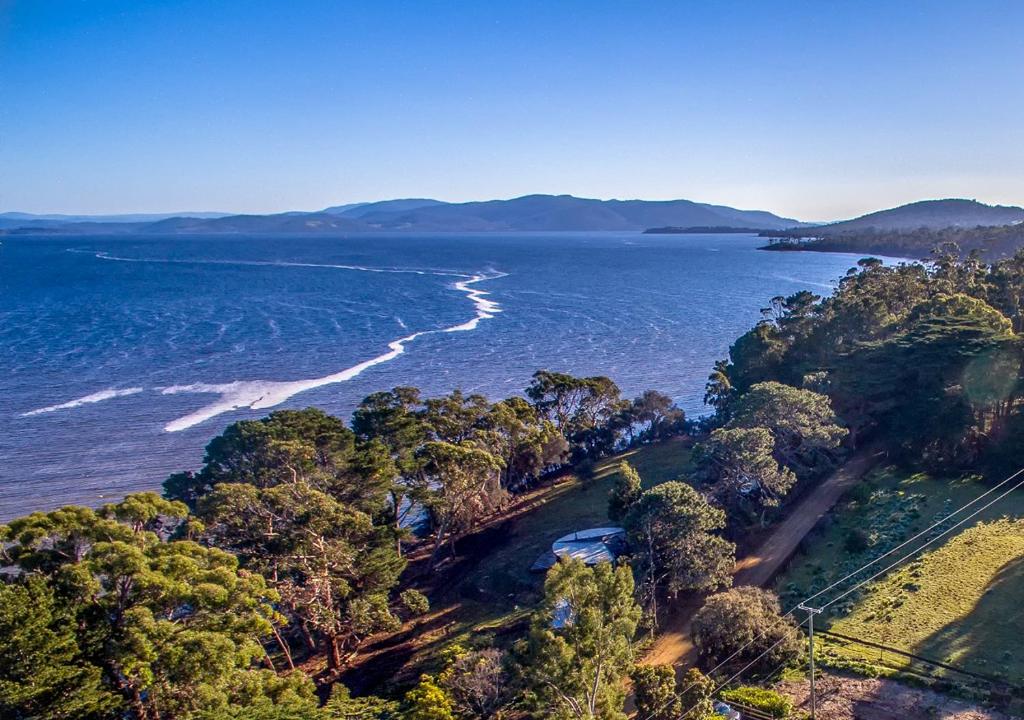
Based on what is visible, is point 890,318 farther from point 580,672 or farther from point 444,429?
point 580,672

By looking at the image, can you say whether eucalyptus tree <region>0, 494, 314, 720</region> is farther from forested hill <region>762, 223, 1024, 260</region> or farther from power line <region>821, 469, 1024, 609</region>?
forested hill <region>762, 223, 1024, 260</region>

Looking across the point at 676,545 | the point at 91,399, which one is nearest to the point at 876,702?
the point at 676,545

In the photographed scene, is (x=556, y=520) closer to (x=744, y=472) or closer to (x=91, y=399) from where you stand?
(x=744, y=472)

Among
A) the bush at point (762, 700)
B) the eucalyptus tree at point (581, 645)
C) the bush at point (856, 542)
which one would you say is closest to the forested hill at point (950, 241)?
the bush at point (856, 542)

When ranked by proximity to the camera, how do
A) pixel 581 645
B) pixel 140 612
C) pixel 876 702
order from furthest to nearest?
pixel 876 702 → pixel 581 645 → pixel 140 612

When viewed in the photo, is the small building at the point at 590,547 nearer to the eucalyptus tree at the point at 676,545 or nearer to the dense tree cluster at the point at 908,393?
the eucalyptus tree at the point at 676,545

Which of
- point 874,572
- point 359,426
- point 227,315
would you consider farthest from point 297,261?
point 874,572
